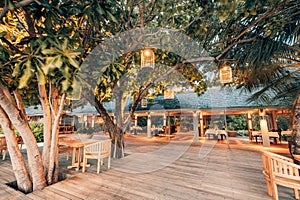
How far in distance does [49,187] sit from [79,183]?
540mm

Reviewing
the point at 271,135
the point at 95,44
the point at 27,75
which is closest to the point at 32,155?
the point at 27,75

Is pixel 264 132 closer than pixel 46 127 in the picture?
No

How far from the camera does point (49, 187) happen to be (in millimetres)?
2801

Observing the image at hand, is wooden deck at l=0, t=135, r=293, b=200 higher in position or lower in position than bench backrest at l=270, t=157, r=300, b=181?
lower

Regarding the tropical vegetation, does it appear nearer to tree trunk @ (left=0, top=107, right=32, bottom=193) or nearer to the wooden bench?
tree trunk @ (left=0, top=107, right=32, bottom=193)

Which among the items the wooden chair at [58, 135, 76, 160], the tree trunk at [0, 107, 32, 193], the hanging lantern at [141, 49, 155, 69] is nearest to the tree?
the tree trunk at [0, 107, 32, 193]

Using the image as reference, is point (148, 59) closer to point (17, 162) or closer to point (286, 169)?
point (286, 169)

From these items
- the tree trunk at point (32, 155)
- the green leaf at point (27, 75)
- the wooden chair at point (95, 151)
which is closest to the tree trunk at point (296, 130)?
the wooden chair at point (95, 151)

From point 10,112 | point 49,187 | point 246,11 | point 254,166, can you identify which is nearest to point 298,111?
point 254,166

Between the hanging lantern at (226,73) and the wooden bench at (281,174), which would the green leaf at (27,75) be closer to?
the wooden bench at (281,174)

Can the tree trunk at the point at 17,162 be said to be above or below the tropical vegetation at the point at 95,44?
below

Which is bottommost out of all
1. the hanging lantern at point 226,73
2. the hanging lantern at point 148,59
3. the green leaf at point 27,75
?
the green leaf at point 27,75

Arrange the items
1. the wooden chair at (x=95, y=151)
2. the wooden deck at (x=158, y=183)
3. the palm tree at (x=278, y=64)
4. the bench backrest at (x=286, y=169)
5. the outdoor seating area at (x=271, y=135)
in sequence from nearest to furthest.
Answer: the bench backrest at (x=286, y=169) < the wooden deck at (x=158, y=183) < the palm tree at (x=278, y=64) < the wooden chair at (x=95, y=151) < the outdoor seating area at (x=271, y=135)

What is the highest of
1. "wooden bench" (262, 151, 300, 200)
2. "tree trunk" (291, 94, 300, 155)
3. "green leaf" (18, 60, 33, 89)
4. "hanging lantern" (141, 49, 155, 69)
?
"hanging lantern" (141, 49, 155, 69)
